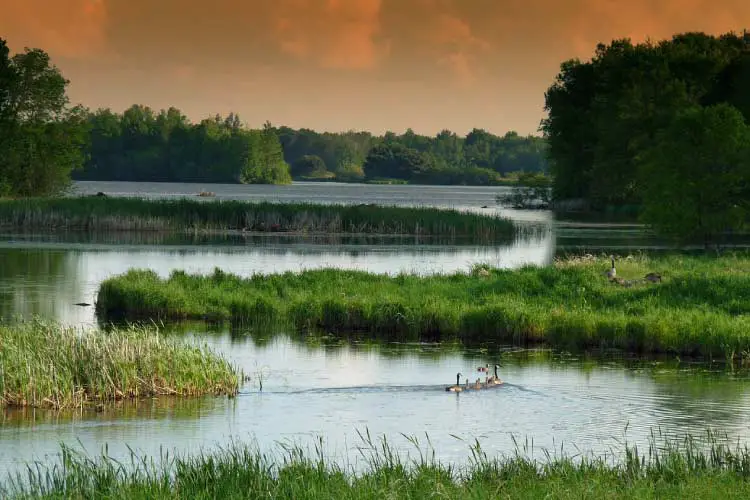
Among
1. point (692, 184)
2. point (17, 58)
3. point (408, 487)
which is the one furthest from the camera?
point (17, 58)

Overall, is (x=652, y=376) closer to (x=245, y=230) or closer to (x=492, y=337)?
(x=492, y=337)


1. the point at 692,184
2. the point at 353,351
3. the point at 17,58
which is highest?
the point at 17,58

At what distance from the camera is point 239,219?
7600cm

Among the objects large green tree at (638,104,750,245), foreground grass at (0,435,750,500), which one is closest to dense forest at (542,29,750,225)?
large green tree at (638,104,750,245)

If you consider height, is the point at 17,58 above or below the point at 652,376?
above

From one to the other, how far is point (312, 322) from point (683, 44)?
272 ft

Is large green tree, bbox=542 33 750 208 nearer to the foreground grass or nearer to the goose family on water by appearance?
the goose family on water

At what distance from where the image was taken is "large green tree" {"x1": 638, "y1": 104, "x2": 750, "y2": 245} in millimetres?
55131

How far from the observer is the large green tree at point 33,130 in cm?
9131

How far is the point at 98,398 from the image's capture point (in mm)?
21906

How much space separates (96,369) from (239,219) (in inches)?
2134

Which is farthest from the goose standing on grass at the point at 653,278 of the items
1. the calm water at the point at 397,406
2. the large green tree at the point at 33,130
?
the large green tree at the point at 33,130

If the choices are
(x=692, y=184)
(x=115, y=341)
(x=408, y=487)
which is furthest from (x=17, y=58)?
(x=408, y=487)

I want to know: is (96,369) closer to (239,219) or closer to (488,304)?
(488,304)
